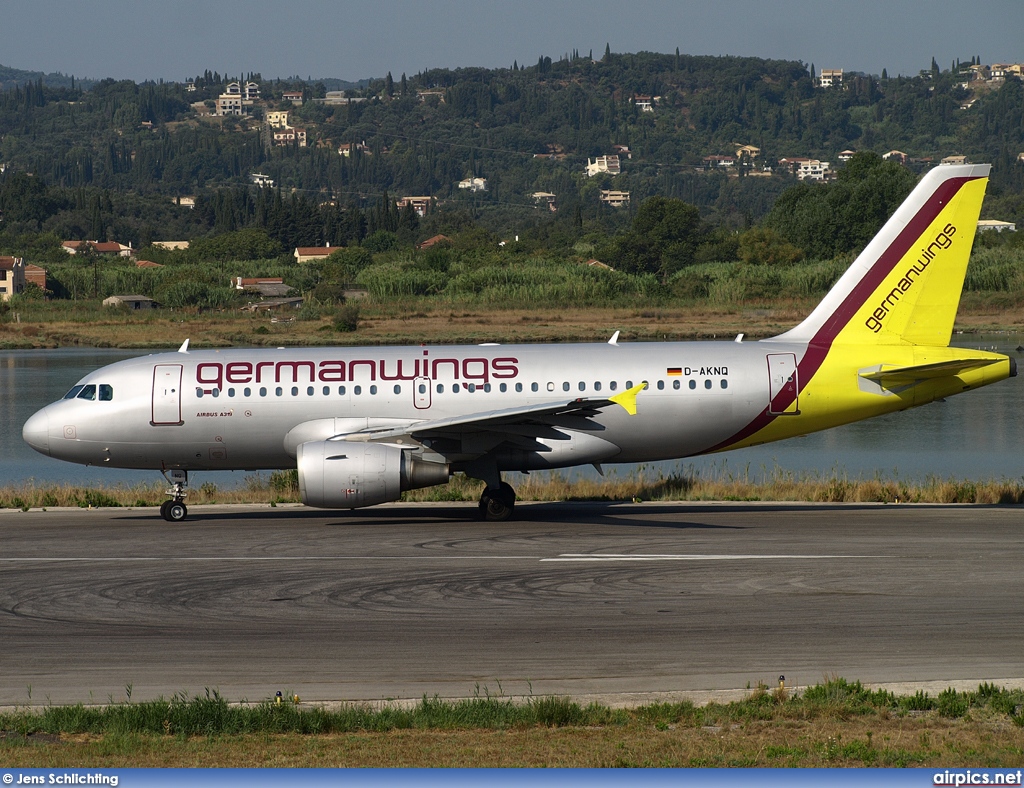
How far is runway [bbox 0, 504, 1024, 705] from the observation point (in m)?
14.4

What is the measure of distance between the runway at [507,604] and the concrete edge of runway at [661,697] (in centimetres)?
28

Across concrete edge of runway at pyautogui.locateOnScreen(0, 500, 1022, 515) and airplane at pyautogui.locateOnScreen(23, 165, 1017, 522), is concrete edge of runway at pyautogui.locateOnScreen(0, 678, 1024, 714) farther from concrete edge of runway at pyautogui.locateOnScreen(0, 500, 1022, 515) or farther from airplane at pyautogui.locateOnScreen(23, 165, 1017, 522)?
concrete edge of runway at pyautogui.locateOnScreen(0, 500, 1022, 515)

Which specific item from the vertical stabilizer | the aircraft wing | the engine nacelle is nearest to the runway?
the engine nacelle

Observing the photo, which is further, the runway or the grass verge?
the runway

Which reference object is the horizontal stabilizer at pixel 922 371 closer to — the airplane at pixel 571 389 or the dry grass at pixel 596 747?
the airplane at pixel 571 389

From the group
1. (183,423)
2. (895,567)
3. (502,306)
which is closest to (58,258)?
(502,306)

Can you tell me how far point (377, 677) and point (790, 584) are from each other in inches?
280

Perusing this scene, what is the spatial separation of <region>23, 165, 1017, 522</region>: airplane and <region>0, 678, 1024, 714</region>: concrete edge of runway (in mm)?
11966

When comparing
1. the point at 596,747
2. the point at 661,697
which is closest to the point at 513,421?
the point at 661,697

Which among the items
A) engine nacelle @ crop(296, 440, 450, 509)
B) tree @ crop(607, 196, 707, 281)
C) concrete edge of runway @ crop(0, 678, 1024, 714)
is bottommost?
concrete edge of runway @ crop(0, 678, 1024, 714)

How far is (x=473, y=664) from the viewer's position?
14766mm

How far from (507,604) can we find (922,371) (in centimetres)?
1208

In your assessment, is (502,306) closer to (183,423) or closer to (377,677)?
(183,423)

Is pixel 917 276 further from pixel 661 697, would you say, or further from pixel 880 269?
pixel 661 697
